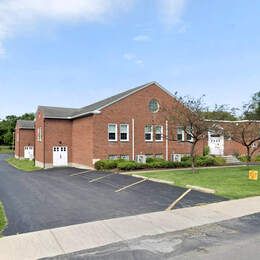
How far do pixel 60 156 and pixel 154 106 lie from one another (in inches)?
437

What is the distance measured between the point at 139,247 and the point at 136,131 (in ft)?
80.8

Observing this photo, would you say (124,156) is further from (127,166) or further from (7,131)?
(7,131)

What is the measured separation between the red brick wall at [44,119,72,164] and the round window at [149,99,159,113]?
896cm

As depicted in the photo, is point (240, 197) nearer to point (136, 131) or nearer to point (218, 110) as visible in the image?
point (218, 110)

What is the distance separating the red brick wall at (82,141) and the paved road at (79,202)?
38.8 ft

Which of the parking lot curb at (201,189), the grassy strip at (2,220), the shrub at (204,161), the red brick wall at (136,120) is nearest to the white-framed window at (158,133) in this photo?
the red brick wall at (136,120)

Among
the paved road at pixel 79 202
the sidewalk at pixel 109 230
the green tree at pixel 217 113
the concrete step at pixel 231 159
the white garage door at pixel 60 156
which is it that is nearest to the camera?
the sidewalk at pixel 109 230

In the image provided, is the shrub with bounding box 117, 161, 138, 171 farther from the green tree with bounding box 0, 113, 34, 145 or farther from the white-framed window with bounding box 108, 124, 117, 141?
the green tree with bounding box 0, 113, 34, 145

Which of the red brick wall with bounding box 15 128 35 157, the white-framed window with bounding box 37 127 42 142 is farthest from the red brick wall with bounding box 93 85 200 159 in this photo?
the red brick wall with bounding box 15 128 35 157

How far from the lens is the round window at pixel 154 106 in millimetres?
33256

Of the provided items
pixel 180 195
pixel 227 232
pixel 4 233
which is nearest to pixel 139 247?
pixel 227 232

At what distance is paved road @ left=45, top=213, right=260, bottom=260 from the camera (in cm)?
698

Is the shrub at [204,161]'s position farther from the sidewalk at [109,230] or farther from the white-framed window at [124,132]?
the sidewalk at [109,230]

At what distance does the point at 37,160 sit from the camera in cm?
3816
